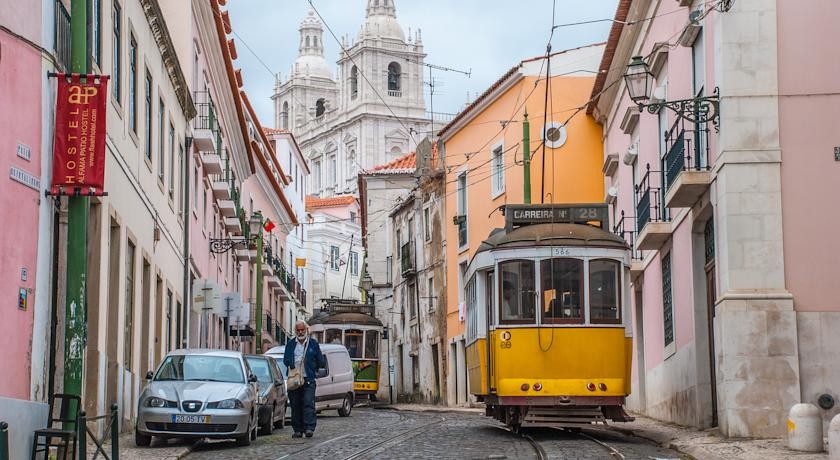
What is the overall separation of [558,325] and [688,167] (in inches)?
125

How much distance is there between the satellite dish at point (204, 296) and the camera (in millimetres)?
29875

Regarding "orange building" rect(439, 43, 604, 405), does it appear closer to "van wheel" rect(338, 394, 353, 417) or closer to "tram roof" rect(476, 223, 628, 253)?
"van wheel" rect(338, 394, 353, 417)

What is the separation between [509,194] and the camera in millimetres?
40500

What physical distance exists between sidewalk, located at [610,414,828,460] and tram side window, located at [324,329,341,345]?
25.1 metres

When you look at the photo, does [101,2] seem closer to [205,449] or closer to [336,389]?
[205,449]

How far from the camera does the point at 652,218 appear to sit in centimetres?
2425

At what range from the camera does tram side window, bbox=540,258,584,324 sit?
18031 millimetres

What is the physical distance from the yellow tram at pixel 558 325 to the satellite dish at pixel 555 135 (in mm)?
19978

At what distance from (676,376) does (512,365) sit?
5619 mm

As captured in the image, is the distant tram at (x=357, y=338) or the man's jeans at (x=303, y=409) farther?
the distant tram at (x=357, y=338)

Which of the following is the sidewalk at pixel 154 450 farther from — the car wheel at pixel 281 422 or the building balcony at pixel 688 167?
the building balcony at pixel 688 167

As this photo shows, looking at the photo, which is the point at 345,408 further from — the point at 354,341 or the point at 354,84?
the point at 354,84

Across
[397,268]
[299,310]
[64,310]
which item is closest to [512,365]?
[64,310]

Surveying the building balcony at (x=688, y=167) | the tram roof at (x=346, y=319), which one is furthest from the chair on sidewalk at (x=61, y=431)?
the tram roof at (x=346, y=319)
